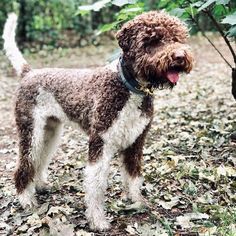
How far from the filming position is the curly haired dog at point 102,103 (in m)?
3.65

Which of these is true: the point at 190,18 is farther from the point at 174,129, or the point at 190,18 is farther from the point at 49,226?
the point at 49,226

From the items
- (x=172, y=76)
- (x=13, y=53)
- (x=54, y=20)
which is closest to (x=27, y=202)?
(x=13, y=53)

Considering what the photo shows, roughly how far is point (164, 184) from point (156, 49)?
168 centimetres

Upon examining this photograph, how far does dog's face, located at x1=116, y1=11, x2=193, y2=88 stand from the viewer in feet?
11.4

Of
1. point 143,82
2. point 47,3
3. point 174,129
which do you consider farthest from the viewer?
point 47,3

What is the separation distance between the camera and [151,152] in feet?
19.1

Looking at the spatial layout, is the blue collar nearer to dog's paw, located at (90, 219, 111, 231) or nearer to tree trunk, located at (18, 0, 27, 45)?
dog's paw, located at (90, 219, 111, 231)

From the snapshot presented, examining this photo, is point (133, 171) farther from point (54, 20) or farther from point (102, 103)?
point (54, 20)

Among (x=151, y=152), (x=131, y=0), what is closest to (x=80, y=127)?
(x=131, y=0)

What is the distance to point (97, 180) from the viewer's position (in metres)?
4.04

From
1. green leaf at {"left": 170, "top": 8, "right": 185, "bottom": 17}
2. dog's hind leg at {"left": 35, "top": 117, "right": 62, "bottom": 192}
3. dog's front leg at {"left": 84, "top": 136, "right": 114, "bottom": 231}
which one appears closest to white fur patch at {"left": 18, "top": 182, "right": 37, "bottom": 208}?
dog's hind leg at {"left": 35, "top": 117, "right": 62, "bottom": 192}

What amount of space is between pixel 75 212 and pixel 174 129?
8.54ft

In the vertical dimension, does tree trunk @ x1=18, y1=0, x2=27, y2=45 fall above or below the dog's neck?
below

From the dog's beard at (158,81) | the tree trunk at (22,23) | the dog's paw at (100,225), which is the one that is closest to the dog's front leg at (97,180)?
the dog's paw at (100,225)
